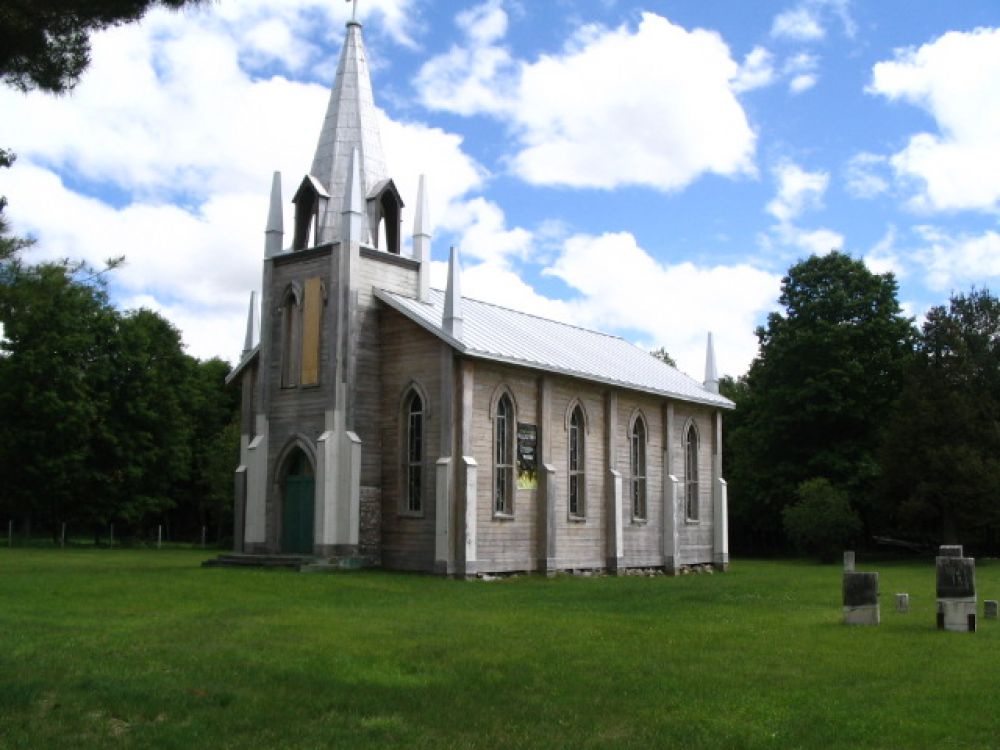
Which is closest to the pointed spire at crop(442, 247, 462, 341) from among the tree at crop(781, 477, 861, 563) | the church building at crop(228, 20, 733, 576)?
the church building at crop(228, 20, 733, 576)

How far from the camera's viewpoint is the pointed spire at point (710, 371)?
43219 mm

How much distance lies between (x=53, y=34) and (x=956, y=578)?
14441mm

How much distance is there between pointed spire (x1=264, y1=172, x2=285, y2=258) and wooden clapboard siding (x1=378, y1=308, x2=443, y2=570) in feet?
13.8

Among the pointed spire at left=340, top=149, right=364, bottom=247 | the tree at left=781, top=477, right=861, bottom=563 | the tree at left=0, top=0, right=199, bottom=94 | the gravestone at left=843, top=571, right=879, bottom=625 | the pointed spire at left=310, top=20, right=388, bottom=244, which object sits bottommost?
the gravestone at left=843, top=571, right=879, bottom=625

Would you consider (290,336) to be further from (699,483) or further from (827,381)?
(827,381)

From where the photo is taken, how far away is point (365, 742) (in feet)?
29.7

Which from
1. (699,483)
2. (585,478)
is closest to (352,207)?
(585,478)

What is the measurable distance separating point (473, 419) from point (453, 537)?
3298 millimetres

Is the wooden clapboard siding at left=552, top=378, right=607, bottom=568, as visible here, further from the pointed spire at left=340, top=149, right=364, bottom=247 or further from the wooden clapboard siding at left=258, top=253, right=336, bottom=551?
the pointed spire at left=340, top=149, right=364, bottom=247

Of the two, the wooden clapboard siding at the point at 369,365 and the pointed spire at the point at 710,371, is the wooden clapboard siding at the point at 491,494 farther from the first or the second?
the pointed spire at the point at 710,371

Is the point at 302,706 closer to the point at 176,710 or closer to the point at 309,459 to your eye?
the point at 176,710

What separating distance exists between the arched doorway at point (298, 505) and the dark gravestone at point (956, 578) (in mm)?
18745

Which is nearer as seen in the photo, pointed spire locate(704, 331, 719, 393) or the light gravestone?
the light gravestone

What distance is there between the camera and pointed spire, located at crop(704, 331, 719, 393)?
43.2m
